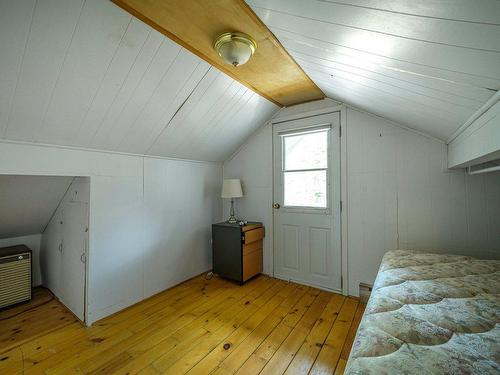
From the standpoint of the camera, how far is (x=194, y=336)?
1.90m

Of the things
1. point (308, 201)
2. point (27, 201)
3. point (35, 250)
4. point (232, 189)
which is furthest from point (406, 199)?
point (35, 250)

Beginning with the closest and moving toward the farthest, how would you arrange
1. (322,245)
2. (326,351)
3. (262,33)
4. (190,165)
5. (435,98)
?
1. (435,98)
2. (262,33)
3. (326,351)
4. (322,245)
5. (190,165)

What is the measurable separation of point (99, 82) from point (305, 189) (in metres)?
2.37

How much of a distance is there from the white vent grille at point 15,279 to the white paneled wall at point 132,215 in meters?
1.08

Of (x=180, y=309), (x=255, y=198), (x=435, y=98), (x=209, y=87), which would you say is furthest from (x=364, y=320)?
(x=255, y=198)

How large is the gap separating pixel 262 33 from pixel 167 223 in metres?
2.29

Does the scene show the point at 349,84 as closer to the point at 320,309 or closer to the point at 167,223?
the point at 320,309

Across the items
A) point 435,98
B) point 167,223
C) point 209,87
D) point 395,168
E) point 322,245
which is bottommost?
point 322,245

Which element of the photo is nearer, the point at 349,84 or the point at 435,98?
the point at 435,98

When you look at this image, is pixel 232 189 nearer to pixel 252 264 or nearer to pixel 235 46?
pixel 252 264

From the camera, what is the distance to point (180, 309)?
2.34m

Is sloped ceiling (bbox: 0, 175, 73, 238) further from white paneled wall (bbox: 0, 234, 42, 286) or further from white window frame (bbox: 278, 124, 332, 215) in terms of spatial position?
white window frame (bbox: 278, 124, 332, 215)

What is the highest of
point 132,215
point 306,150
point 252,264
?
point 306,150

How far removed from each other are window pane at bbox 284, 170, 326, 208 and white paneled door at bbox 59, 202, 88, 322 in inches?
90.7
